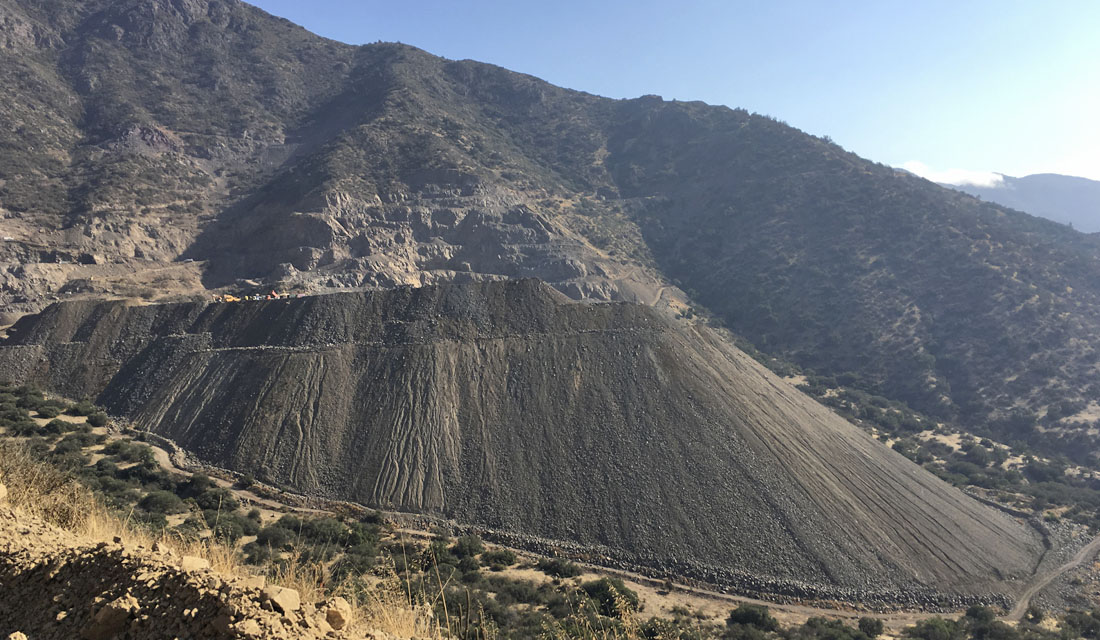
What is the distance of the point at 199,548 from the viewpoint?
26.0 feet

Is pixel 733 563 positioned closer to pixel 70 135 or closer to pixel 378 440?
pixel 378 440

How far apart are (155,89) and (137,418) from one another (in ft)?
250

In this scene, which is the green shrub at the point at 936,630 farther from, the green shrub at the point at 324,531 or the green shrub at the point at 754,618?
the green shrub at the point at 324,531

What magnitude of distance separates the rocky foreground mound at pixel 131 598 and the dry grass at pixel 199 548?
46 centimetres

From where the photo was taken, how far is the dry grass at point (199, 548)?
695 centimetres

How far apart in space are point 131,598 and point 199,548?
1.82 meters

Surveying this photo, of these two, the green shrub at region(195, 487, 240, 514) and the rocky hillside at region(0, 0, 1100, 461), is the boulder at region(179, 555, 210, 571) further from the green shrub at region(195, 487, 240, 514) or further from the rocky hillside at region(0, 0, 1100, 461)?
the rocky hillside at region(0, 0, 1100, 461)

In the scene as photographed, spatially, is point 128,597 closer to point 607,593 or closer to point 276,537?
point 607,593

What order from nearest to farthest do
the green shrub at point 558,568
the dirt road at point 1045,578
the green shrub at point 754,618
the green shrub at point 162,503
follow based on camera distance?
1. the green shrub at point 754,618
2. the green shrub at point 162,503
3. the green shrub at point 558,568
4. the dirt road at point 1045,578

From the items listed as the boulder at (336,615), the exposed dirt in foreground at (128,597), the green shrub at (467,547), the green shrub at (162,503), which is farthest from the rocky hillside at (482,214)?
the boulder at (336,615)

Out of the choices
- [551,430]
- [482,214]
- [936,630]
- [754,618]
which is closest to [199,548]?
[754,618]

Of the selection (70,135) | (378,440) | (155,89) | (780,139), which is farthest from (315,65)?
(378,440)

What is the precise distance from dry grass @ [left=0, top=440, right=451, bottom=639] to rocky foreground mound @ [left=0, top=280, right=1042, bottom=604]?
17564 millimetres

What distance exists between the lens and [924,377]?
56375 mm
